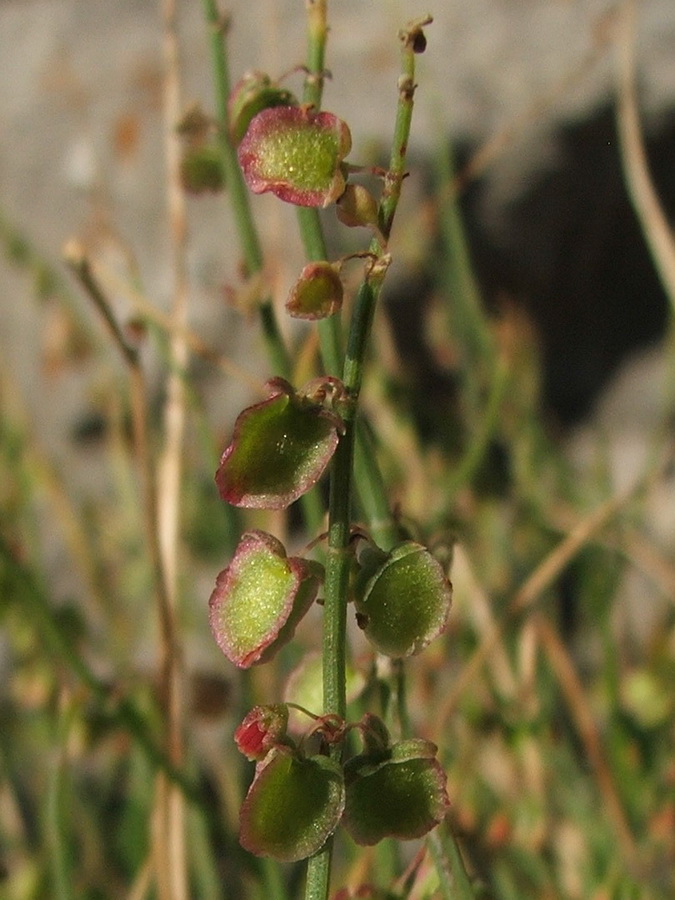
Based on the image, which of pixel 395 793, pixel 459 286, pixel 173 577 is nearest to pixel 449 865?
pixel 395 793

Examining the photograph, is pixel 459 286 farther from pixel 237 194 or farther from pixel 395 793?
pixel 395 793

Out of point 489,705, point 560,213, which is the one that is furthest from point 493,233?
point 489,705

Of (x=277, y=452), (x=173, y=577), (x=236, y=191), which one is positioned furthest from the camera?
(x=173, y=577)

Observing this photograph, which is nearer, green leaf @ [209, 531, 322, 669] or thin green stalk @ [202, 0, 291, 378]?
green leaf @ [209, 531, 322, 669]

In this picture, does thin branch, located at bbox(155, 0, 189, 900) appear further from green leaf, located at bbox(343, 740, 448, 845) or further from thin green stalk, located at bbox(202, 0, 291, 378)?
green leaf, located at bbox(343, 740, 448, 845)

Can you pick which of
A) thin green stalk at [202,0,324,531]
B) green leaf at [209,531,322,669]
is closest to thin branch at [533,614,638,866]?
thin green stalk at [202,0,324,531]

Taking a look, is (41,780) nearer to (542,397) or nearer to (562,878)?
(562,878)

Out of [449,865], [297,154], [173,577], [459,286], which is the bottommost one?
[449,865]

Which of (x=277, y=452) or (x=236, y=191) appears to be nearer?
(x=277, y=452)
